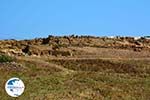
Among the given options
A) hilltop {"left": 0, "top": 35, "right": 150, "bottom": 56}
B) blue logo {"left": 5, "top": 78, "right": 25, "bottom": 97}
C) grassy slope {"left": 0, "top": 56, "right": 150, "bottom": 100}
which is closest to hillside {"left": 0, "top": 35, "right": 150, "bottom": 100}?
grassy slope {"left": 0, "top": 56, "right": 150, "bottom": 100}

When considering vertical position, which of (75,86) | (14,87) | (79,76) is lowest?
(75,86)

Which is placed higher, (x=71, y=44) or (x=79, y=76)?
(x=71, y=44)

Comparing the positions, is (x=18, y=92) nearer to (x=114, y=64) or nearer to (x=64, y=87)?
(x=64, y=87)

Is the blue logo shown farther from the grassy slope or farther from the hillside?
the hillside

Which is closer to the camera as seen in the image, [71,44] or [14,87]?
[14,87]

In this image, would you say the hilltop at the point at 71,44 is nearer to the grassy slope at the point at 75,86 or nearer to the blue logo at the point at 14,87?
the grassy slope at the point at 75,86

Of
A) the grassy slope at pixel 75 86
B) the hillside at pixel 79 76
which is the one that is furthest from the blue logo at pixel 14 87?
the hillside at pixel 79 76

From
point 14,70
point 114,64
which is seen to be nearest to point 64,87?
point 14,70

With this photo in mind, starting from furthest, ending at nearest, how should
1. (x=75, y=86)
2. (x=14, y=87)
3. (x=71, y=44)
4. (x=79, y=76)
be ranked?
(x=71, y=44)
(x=79, y=76)
(x=75, y=86)
(x=14, y=87)

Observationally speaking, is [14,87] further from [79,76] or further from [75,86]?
[79,76]

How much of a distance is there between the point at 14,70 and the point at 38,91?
9.03 m

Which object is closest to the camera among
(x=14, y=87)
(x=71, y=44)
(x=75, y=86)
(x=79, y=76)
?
(x=14, y=87)

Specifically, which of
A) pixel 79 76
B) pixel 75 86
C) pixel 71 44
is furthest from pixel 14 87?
pixel 71 44

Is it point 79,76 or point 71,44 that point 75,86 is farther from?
point 71,44
